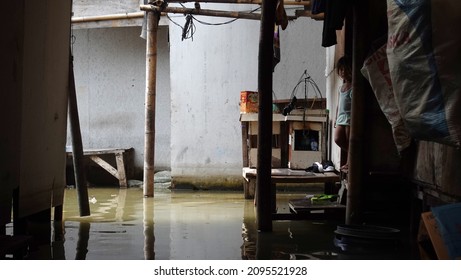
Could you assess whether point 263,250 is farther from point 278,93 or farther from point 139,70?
point 139,70

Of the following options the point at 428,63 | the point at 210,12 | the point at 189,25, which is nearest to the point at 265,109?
the point at 428,63

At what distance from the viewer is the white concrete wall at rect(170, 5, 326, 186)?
13602 mm

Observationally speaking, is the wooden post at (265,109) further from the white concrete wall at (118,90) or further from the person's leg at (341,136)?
the white concrete wall at (118,90)

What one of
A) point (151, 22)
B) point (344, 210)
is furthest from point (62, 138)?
point (151, 22)

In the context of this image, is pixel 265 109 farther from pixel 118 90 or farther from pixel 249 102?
pixel 118 90

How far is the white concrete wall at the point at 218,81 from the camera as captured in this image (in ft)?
44.6

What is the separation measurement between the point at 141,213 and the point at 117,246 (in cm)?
323

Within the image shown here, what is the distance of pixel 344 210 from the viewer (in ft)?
23.2

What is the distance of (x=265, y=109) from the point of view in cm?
657

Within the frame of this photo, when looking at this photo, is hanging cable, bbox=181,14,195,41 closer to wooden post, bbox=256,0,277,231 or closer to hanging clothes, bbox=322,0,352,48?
hanging clothes, bbox=322,0,352,48

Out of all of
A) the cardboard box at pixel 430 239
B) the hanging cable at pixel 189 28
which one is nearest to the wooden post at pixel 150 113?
the hanging cable at pixel 189 28

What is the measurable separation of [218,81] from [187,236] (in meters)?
7.56

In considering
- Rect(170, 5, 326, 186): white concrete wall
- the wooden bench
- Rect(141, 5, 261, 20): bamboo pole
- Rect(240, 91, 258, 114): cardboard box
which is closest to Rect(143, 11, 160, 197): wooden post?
Rect(141, 5, 261, 20): bamboo pole

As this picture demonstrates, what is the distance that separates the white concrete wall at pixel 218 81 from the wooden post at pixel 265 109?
6991mm
